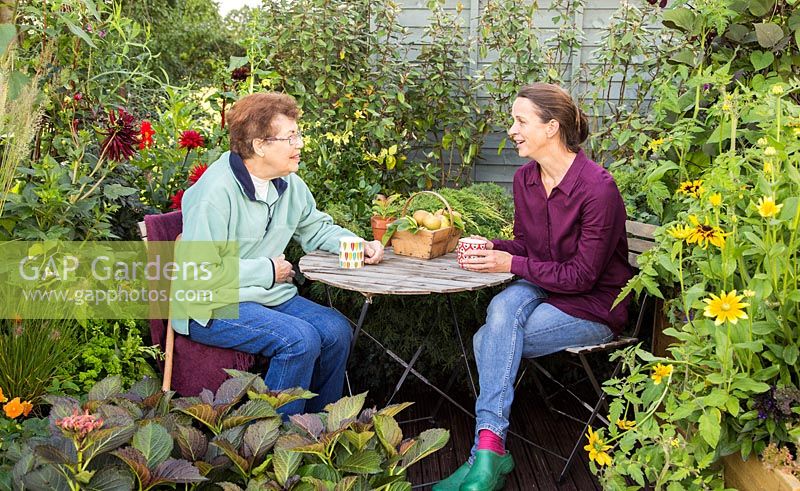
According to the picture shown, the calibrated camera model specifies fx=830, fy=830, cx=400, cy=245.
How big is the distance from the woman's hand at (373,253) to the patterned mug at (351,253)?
0.07 meters

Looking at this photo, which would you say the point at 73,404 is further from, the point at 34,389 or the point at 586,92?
the point at 586,92

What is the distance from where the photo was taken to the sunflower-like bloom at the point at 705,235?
192 cm

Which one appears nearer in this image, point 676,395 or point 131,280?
point 676,395

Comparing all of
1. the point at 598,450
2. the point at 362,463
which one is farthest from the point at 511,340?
the point at 362,463

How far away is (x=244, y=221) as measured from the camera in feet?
9.61

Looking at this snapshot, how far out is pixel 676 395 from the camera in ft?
6.68

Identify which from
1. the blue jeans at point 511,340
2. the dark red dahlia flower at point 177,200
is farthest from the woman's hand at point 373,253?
the dark red dahlia flower at point 177,200

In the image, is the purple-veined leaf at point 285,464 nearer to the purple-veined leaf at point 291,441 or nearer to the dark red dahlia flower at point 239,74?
the purple-veined leaf at point 291,441

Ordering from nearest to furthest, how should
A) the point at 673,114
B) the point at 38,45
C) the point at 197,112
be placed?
the point at 673,114
the point at 38,45
the point at 197,112

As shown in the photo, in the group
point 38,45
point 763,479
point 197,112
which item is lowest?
point 763,479

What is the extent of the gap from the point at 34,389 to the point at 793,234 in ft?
7.54

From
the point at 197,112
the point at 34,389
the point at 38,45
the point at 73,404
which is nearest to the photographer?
the point at 73,404

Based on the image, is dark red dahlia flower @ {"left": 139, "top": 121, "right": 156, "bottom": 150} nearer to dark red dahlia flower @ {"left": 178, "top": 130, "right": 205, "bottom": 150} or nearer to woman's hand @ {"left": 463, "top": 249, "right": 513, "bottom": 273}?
dark red dahlia flower @ {"left": 178, "top": 130, "right": 205, "bottom": 150}

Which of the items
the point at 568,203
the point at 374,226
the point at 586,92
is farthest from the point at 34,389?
the point at 586,92
